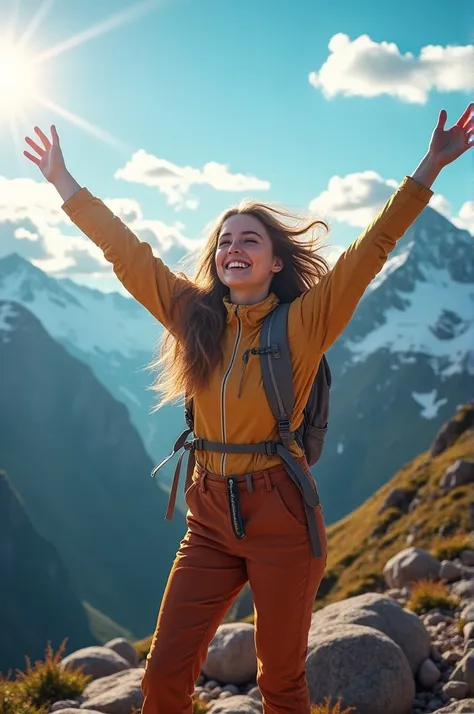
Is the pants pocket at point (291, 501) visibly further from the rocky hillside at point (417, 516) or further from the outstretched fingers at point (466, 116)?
the rocky hillside at point (417, 516)

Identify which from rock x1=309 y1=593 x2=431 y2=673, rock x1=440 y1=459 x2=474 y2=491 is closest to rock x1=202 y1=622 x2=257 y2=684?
rock x1=309 y1=593 x2=431 y2=673

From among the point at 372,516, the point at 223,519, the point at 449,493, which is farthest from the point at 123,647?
the point at 372,516

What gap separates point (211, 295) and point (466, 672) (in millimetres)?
5983

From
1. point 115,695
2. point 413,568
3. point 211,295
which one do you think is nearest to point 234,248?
point 211,295

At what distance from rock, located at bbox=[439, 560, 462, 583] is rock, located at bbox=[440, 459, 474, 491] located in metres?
20.7

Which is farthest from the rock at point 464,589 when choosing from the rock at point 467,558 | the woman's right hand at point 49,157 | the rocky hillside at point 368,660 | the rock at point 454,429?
the rock at point 454,429

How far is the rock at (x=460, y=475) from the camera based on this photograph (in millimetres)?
34469

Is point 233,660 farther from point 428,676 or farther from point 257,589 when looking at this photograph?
point 257,589

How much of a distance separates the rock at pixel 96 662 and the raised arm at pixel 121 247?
761 cm

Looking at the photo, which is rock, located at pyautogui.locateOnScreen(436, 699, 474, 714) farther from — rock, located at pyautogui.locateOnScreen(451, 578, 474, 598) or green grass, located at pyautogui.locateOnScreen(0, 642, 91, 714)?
rock, located at pyautogui.locateOnScreen(451, 578, 474, 598)

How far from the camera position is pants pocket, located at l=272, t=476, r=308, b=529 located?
5160 mm

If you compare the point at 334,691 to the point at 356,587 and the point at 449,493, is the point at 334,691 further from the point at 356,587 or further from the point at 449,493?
the point at 449,493

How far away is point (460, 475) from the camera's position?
1371 inches

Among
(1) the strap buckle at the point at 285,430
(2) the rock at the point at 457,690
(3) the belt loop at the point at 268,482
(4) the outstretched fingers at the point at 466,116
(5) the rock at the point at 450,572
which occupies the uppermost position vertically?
(4) the outstretched fingers at the point at 466,116
